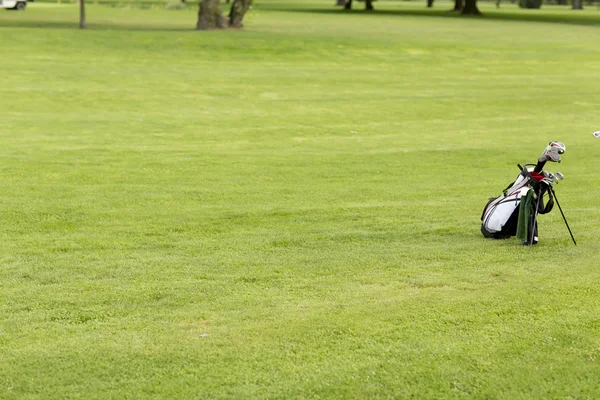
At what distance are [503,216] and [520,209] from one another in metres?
0.44

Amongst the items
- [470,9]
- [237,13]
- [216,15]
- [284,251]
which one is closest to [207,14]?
[216,15]

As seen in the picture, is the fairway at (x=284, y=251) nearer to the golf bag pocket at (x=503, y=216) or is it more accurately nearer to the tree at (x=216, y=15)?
the golf bag pocket at (x=503, y=216)

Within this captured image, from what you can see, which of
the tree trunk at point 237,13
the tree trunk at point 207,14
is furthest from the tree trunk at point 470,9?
the tree trunk at point 207,14

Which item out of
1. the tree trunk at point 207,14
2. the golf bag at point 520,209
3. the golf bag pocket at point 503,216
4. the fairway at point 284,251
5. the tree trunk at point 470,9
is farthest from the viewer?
the tree trunk at point 470,9

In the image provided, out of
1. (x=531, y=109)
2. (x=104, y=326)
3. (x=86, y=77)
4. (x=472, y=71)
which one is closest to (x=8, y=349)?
(x=104, y=326)

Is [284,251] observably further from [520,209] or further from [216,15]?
[216,15]

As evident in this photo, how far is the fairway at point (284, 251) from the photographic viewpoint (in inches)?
241

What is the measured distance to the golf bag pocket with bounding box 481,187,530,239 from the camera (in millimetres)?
9539

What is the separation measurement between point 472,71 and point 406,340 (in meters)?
28.5

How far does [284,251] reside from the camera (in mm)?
9234

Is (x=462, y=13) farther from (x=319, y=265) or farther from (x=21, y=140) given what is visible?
(x=319, y=265)

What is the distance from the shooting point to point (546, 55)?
3969cm

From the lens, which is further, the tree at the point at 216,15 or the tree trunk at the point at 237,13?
the tree trunk at the point at 237,13

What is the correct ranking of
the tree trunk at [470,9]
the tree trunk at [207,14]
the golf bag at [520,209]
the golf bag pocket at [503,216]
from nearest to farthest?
the golf bag at [520,209], the golf bag pocket at [503,216], the tree trunk at [207,14], the tree trunk at [470,9]
